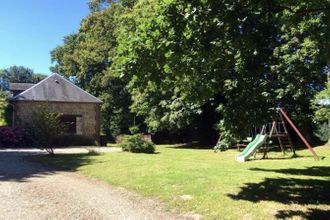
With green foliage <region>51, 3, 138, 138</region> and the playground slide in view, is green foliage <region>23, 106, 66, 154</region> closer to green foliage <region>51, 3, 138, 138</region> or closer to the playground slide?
the playground slide

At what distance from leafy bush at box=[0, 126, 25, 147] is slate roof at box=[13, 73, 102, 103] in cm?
302

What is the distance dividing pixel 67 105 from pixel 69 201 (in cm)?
2446

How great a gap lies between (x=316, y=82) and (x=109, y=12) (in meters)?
23.7

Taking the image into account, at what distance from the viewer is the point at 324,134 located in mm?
32562

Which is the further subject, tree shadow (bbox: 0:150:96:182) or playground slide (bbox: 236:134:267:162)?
playground slide (bbox: 236:134:267:162)

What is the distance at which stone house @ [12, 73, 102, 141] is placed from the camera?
3094cm

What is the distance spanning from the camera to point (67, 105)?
32344 mm

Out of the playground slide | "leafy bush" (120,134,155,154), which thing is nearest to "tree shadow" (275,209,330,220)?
the playground slide

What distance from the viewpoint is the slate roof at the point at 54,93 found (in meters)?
31.2

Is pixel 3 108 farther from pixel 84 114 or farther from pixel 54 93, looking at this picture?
pixel 84 114

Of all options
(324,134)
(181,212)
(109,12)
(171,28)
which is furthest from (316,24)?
(109,12)

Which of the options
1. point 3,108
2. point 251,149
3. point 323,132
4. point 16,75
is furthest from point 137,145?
point 16,75

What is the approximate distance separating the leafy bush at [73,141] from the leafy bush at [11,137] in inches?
119

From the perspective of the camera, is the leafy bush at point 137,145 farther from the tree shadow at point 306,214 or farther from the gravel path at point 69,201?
the tree shadow at point 306,214
